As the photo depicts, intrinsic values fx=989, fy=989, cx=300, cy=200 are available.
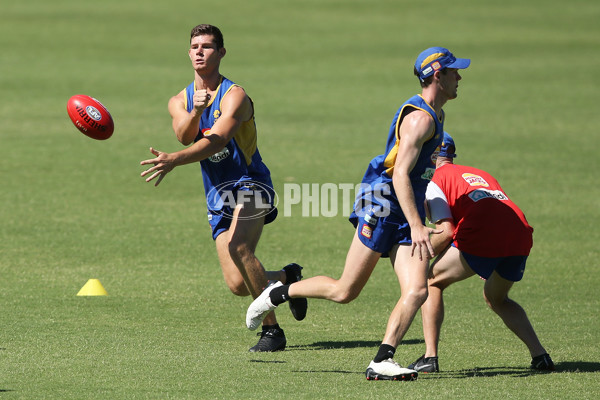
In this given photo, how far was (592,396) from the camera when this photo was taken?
650 centimetres

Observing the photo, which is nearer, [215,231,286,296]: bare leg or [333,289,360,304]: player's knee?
[333,289,360,304]: player's knee

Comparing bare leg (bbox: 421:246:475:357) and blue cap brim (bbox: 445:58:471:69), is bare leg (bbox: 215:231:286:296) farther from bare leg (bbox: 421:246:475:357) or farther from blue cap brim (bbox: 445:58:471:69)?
blue cap brim (bbox: 445:58:471:69)

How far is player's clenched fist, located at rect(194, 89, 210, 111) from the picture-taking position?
304 inches

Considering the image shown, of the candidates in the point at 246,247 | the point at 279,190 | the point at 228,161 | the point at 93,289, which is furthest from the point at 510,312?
the point at 279,190

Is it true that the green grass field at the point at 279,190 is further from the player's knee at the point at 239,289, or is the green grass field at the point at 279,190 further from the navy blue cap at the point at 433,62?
the navy blue cap at the point at 433,62

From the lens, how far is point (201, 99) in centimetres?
773

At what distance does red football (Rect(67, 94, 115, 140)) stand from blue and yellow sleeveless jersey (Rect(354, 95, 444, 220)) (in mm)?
2722

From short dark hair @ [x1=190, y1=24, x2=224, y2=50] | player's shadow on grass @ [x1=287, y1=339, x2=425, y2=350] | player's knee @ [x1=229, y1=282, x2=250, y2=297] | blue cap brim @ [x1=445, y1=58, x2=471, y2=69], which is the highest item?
short dark hair @ [x1=190, y1=24, x2=224, y2=50]

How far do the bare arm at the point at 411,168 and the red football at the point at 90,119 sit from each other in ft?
10.3

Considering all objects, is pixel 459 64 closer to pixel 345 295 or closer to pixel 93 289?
pixel 345 295

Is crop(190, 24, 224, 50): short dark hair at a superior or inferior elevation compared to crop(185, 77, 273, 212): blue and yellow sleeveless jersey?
superior

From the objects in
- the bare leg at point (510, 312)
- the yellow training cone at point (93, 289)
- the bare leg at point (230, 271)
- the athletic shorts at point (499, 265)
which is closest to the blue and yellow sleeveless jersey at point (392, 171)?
the athletic shorts at point (499, 265)

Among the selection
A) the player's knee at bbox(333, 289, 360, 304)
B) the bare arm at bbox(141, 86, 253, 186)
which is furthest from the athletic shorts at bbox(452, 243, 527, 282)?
the bare arm at bbox(141, 86, 253, 186)

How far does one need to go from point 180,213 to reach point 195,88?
6.82 metres
